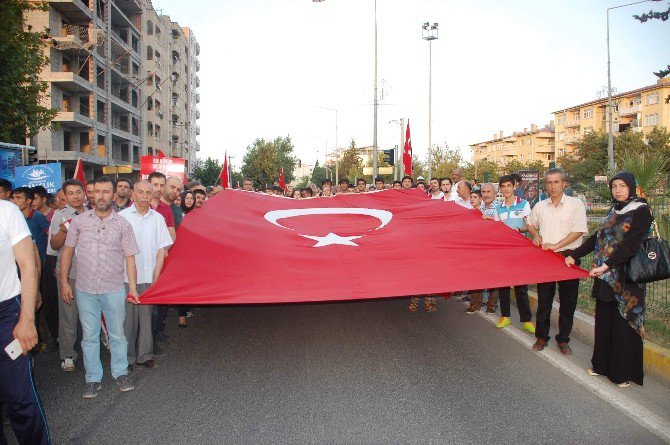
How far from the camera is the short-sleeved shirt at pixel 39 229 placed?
6.46 m

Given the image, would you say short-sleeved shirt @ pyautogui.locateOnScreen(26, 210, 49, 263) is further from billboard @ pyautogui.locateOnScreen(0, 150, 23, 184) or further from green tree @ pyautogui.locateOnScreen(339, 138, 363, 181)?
green tree @ pyautogui.locateOnScreen(339, 138, 363, 181)

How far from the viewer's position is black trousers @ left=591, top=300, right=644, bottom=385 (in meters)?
4.71

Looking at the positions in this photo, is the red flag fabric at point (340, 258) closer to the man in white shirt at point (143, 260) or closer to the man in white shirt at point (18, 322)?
the man in white shirt at point (143, 260)

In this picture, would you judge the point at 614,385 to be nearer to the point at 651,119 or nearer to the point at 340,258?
the point at 340,258

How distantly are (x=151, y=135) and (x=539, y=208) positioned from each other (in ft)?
193

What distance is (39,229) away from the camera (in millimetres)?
6539

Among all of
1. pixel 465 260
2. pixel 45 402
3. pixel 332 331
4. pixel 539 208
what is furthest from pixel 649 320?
pixel 45 402

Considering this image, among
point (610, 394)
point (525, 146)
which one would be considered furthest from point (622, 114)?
point (610, 394)

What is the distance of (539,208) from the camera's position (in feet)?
20.4

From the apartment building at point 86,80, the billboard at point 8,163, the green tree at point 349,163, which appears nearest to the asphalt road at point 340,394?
the billboard at point 8,163

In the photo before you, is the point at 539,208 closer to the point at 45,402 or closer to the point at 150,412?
the point at 150,412

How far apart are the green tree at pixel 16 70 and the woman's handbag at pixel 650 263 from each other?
12637 millimetres

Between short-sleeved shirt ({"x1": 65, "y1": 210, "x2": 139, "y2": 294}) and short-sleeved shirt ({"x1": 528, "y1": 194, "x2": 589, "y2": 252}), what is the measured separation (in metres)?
4.36

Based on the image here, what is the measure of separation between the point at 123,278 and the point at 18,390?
1974mm
